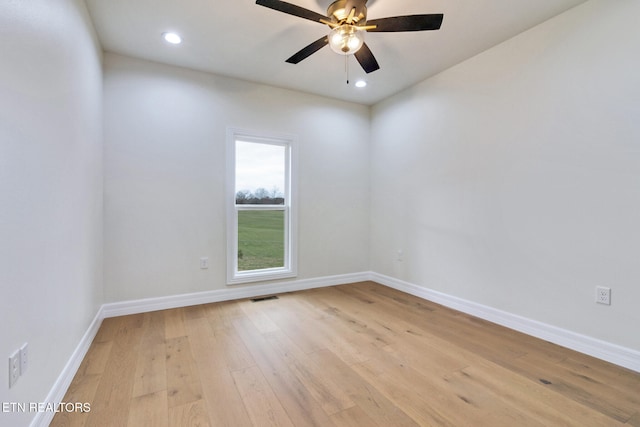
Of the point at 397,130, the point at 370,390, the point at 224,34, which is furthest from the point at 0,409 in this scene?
the point at 397,130

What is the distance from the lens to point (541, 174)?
8.19ft

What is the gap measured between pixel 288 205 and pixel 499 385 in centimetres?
288

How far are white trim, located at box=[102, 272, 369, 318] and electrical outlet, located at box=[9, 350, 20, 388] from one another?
1911 mm

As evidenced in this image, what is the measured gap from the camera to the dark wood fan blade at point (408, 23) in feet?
6.15

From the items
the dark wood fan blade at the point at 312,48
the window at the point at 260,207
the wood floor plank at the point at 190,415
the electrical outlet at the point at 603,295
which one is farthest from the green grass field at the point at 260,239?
the electrical outlet at the point at 603,295

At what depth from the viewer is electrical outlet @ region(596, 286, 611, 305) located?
2.14 metres

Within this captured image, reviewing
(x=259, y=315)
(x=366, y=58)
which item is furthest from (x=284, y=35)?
(x=259, y=315)

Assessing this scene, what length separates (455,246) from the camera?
3.22 m

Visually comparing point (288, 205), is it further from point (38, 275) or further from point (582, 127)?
point (582, 127)

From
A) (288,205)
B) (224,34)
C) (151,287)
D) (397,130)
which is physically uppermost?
(224,34)

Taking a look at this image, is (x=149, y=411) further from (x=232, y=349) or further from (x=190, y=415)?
(x=232, y=349)

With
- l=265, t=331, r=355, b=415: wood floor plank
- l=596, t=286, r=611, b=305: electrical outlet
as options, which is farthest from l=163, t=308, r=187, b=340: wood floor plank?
l=596, t=286, r=611, b=305: electrical outlet

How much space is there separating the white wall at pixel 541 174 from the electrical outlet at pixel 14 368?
3395mm

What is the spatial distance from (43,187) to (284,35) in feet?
7.13
